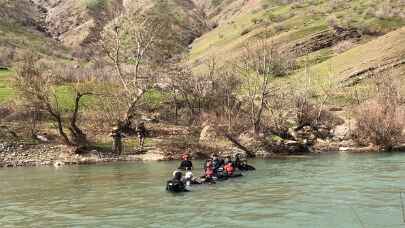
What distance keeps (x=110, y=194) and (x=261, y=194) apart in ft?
33.1

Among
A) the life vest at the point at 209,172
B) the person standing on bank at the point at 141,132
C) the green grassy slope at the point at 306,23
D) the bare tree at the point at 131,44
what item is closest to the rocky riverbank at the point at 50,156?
the person standing on bank at the point at 141,132

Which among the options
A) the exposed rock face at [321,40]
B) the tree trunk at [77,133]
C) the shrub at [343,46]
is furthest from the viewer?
the exposed rock face at [321,40]

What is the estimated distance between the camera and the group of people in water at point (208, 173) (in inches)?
1494

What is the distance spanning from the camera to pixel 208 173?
42625 mm

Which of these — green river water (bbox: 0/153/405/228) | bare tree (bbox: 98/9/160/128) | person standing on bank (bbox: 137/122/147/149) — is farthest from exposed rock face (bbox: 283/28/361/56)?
green river water (bbox: 0/153/405/228)

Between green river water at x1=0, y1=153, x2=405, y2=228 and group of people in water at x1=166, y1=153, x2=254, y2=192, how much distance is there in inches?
31.6

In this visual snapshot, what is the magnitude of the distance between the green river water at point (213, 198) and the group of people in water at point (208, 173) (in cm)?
80

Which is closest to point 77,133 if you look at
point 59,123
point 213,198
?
point 59,123

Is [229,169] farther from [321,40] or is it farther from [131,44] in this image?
[321,40]

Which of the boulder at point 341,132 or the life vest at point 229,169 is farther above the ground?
the boulder at point 341,132

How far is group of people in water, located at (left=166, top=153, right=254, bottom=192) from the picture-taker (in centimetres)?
3794

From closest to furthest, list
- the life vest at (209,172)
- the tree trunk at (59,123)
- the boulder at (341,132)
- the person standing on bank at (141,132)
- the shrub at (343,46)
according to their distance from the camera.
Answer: the life vest at (209,172), the tree trunk at (59,123), the person standing on bank at (141,132), the boulder at (341,132), the shrub at (343,46)

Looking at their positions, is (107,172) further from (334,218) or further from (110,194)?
(334,218)

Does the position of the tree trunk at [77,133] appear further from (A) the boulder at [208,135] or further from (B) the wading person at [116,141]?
(A) the boulder at [208,135]
